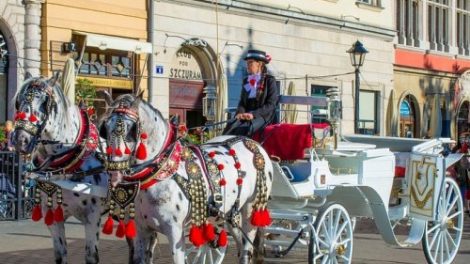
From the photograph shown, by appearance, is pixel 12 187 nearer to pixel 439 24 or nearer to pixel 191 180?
pixel 191 180

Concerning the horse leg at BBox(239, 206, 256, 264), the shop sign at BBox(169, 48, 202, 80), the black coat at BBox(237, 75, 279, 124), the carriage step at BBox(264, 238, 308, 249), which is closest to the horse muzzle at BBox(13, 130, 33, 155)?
the horse leg at BBox(239, 206, 256, 264)

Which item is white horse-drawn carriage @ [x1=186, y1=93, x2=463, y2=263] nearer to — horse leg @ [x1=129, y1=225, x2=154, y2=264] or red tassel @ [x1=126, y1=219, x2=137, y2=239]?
horse leg @ [x1=129, y1=225, x2=154, y2=264]

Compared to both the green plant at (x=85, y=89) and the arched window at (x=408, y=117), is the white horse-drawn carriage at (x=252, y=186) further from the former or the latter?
the arched window at (x=408, y=117)

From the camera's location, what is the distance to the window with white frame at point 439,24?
112 ft

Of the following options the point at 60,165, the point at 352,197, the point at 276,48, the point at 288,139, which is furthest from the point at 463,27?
the point at 60,165

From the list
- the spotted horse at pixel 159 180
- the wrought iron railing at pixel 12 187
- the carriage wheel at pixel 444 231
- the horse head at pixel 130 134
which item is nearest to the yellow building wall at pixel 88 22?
the wrought iron railing at pixel 12 187

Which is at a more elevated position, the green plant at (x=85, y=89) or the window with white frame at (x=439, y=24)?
the window with white frame at (x=439, y=24)

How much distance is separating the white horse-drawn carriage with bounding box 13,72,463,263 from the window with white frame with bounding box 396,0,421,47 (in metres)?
21.7

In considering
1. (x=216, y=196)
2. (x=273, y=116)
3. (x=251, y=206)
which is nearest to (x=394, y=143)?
(x=273, y=116)

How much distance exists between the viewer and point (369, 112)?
30.1m

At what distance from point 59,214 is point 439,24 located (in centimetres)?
2954

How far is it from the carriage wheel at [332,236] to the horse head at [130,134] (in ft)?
7.40

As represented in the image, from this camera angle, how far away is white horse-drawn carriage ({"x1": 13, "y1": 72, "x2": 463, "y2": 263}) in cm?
672

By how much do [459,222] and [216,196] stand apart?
4542 mm
